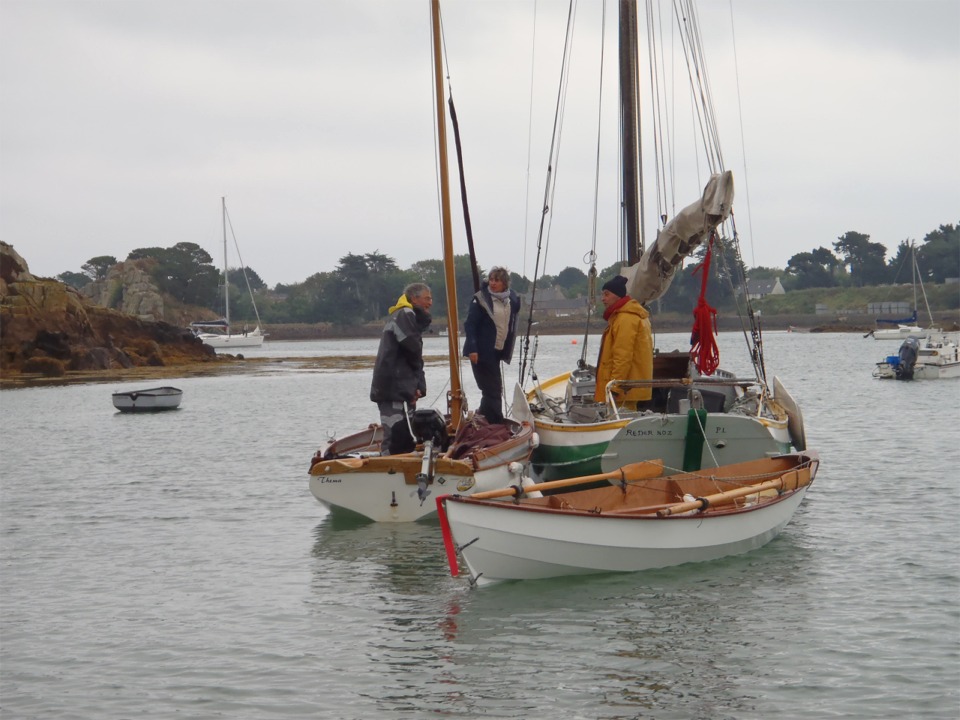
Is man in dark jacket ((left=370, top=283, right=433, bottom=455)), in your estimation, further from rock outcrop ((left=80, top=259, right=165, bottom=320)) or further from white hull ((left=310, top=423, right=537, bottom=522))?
rock outcrop ((left=80, top=259, right=165, bottom=320))

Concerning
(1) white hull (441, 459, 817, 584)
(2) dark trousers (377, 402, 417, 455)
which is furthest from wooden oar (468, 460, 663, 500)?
(2) dark trousers (377, 402, 417, 455)

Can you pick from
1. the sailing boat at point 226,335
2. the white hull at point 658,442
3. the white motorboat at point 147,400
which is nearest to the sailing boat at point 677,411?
the white hull at point 658,442

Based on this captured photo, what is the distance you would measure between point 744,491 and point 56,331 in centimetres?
5347

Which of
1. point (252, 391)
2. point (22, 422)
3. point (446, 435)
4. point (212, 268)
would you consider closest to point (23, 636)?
point (446, 435)

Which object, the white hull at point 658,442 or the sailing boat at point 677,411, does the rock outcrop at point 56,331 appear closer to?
the sailing boat at point 677,411

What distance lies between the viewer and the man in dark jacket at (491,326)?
15070mm

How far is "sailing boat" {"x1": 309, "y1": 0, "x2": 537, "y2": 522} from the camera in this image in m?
13.2

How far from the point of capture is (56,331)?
59281 mm

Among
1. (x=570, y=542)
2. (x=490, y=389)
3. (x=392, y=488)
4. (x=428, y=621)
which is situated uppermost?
(x=490, y=389)

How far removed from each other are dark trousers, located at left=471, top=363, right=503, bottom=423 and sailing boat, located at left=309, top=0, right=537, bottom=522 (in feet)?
1.17

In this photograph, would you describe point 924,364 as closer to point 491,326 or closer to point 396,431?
point 491,326

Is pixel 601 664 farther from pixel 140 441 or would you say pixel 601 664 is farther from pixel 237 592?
pixel 140 441

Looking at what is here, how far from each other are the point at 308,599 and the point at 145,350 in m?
58.8

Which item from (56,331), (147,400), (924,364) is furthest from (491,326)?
(56,331)
